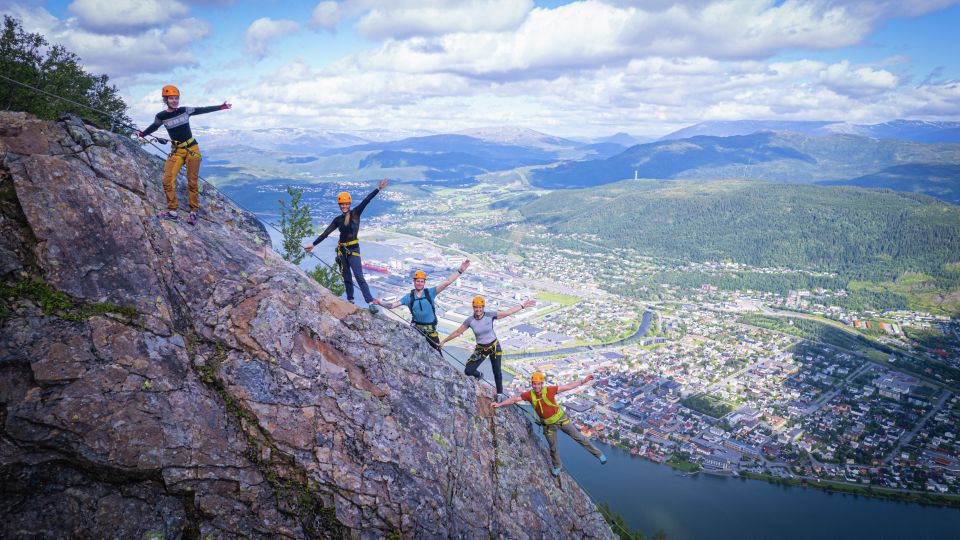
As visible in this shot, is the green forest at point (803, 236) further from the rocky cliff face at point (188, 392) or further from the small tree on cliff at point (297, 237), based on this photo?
the rocky cliff face at point (188, 392)

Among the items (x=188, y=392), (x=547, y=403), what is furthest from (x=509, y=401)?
(x=188, y=392)

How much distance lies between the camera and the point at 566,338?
79.6 m

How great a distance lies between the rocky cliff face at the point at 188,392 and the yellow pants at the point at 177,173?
36cm

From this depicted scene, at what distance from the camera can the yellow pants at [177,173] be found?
10219mm

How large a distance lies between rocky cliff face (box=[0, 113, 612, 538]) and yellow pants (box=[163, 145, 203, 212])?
36cm

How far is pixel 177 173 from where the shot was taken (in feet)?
35.2

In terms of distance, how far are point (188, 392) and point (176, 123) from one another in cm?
625

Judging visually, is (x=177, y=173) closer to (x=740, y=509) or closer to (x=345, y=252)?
(x=345, y=252)

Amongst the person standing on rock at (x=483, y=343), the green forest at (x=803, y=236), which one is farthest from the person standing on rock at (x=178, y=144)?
the green forest at (x=803, y=236)

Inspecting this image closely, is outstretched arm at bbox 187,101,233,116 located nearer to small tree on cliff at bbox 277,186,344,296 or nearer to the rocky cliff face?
the rocky cliff face

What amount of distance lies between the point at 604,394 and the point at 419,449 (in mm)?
54573

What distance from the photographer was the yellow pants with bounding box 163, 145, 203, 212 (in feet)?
33.5

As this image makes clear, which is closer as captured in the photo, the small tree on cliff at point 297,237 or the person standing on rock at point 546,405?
the person standing on rock at point 546,405

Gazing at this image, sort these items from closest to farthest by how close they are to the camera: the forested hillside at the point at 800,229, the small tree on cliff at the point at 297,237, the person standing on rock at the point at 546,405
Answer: the person standing on rock at the point at 546,405 < the small tree on cliff at the point at 297,237 < the forested hillside at the point at 800,229
